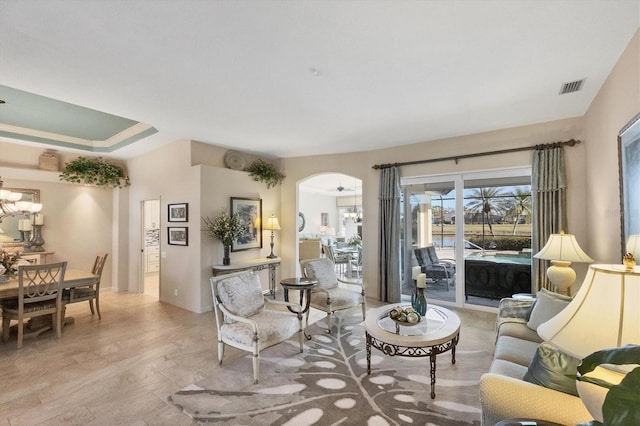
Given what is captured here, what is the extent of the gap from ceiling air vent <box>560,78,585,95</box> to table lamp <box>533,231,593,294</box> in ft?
5.32

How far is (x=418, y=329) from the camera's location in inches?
109

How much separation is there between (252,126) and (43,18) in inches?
98.3

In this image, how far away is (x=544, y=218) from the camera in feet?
13.2

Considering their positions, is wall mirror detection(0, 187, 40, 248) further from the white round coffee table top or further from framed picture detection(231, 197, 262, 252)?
the white round coffee table top

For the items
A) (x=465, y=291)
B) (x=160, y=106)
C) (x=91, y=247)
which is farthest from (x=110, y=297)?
(x=465, y=291)

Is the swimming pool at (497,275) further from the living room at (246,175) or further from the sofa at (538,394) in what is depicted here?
the sofa at (538,394)

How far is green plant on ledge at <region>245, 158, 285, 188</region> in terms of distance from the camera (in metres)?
5.82

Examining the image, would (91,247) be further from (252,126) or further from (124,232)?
(252,126)

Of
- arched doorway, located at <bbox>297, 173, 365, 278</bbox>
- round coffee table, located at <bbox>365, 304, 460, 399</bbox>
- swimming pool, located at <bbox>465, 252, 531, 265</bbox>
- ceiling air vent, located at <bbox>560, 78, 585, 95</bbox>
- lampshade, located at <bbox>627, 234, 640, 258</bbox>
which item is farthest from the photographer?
arched doorway, located at <bbox>297, 173, 365, 278</bbox>

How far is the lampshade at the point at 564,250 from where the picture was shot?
3.14 metres

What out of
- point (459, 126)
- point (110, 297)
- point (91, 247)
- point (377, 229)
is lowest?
point (110, 297)

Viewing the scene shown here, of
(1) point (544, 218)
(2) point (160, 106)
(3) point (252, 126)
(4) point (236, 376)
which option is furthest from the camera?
(3) point (252, 126)

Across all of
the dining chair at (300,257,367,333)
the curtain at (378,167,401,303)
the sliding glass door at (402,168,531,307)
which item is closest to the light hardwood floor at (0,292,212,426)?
the dining chair at (300,257,367,333)

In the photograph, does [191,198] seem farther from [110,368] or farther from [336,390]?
[336,390]
